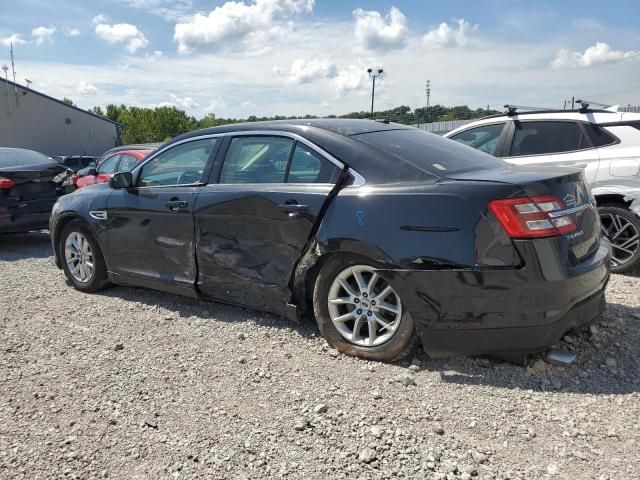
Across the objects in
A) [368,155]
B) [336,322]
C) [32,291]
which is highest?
[368,155]

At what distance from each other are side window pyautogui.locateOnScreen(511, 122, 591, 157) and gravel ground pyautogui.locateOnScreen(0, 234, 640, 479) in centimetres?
232

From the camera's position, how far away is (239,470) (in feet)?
8.09

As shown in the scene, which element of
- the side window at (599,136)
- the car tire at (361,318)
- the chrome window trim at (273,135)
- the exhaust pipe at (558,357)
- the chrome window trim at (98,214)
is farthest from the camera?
the side window at (599,136)

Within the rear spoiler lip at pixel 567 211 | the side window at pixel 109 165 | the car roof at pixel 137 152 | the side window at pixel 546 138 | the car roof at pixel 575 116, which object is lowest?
the side window at pixel 109 165

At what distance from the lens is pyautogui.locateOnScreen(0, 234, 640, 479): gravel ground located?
2.49 m

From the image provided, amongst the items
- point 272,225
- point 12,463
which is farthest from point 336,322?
point 12,463

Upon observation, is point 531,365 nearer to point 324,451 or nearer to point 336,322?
point 336,322

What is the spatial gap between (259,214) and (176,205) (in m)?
0.92

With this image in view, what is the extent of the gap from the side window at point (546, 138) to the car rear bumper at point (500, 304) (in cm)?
306

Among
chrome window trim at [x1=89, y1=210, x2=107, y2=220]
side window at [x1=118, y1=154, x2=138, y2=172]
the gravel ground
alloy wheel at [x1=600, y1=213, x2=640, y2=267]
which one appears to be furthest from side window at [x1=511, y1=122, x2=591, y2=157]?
side window at [x1=118, y1=154, x2=138, y2=172]

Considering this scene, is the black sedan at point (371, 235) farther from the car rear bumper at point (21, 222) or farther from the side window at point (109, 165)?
the side window at point (109, 165)

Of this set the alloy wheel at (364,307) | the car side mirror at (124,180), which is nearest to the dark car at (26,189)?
the car side mirror at (124,180)

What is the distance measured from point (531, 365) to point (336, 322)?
1.26 m

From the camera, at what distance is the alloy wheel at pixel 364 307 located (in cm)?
338
